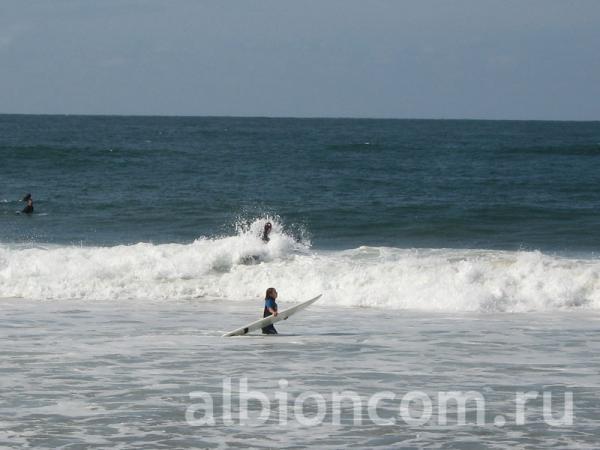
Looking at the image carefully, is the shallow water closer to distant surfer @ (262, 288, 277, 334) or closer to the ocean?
the ocean

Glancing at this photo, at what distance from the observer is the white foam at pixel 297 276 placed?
23156mm

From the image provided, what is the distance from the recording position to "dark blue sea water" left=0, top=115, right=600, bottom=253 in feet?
114

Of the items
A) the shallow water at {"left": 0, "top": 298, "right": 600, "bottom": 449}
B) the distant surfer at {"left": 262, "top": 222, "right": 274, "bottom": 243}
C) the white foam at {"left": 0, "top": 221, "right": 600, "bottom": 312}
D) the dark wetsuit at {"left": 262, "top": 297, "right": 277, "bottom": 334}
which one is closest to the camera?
the shallow water at {"left": 0, "top": 298, "right": 600, "bottom": 449}

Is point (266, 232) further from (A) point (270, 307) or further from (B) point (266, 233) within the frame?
(A) point (270, 307)

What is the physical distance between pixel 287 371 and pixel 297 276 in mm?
10203

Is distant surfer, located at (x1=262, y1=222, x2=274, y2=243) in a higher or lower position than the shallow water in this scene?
higher

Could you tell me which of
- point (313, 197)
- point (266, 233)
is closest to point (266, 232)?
point (266, 233)

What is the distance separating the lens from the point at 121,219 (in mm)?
38156

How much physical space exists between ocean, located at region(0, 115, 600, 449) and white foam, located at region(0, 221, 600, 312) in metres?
0.07

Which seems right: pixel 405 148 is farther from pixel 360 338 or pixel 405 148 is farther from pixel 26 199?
pixel 360 338

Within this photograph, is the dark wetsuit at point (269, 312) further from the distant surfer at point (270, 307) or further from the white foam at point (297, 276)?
the white foam at point (297, 276)

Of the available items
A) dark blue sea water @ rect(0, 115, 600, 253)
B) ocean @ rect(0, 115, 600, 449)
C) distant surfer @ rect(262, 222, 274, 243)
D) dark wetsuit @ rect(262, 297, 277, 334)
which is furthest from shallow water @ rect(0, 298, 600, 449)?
Answer: dark blue sea water @ rect(0, 115, 600, 253)

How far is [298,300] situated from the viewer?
24.3 m

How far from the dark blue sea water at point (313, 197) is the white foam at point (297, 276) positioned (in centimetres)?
509
